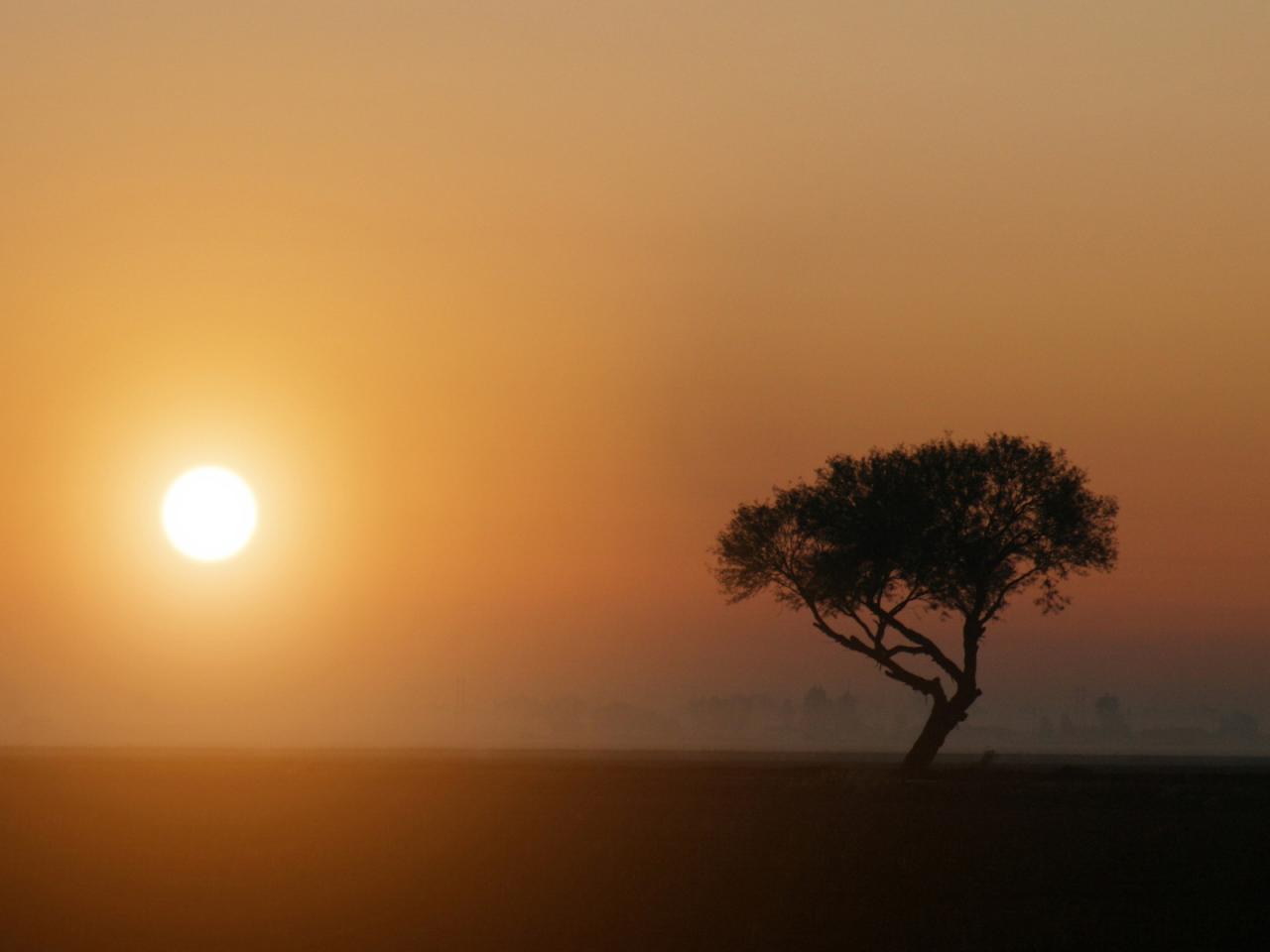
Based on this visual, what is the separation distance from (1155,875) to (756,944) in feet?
41.5

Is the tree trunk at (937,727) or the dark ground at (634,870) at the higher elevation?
the tree trunk at (937,727)

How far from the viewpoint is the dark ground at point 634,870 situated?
29.7m

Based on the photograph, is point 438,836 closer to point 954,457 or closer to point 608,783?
point 608,783

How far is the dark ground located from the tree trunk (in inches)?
638

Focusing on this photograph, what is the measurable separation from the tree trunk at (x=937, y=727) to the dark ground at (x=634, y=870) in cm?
1620

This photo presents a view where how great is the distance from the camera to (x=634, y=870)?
37.4m

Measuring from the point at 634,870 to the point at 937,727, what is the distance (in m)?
45.4

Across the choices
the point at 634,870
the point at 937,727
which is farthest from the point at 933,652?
the point at 634,870

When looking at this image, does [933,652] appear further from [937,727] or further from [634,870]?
[634,870]

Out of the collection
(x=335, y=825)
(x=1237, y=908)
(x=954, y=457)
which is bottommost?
(x=1237, y=908)

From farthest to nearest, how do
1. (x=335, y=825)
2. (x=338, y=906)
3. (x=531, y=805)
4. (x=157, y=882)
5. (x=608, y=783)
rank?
1. (x=608, y=783)
2. (x=531, y=805)
3. (x=335, y=825)
4. (x=157, y=882)
5. (x=338, y=906)

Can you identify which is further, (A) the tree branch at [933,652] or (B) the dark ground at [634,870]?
(A) the tree branch at [933,652]

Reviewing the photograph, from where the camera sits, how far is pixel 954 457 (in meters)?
83.3

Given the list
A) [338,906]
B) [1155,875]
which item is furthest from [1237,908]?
[338,906]
